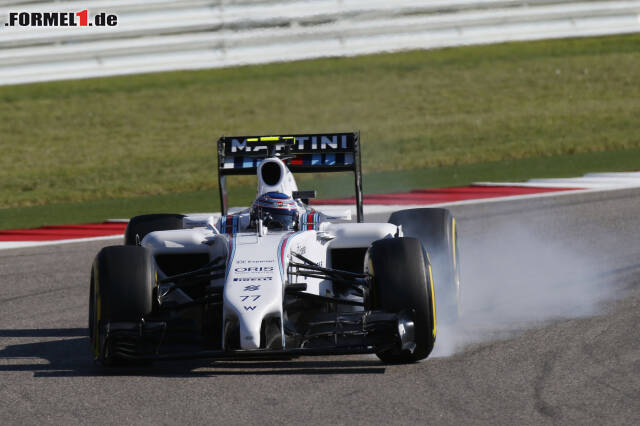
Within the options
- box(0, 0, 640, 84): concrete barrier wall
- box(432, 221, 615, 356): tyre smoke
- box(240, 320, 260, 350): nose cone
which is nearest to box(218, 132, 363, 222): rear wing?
box(432, 221, 615, 356): tyre smoke

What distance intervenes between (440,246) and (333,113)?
12.0m

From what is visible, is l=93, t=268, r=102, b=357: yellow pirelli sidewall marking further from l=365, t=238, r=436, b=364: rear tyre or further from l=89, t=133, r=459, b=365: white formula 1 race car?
l=365, t=238, r=436, b=364: rear tyre

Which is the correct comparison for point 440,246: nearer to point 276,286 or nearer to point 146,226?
point 276,286

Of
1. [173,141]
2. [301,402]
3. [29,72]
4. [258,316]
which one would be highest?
[29,72]

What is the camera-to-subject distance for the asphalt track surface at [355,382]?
604cm

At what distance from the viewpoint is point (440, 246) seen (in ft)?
27.5

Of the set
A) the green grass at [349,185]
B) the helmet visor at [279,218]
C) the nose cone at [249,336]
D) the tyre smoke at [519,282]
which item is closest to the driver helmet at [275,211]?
the helmet visor at [279,218]

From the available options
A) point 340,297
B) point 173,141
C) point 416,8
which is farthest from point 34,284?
point 416,8

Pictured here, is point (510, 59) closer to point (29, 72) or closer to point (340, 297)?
point (29, 72)

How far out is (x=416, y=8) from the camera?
827 inches

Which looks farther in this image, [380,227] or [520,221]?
[520,221]

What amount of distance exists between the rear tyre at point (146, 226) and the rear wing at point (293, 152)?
43 centimetres

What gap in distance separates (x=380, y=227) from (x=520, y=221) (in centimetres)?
493

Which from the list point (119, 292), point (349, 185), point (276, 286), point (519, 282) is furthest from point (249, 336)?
point (349, 185)
